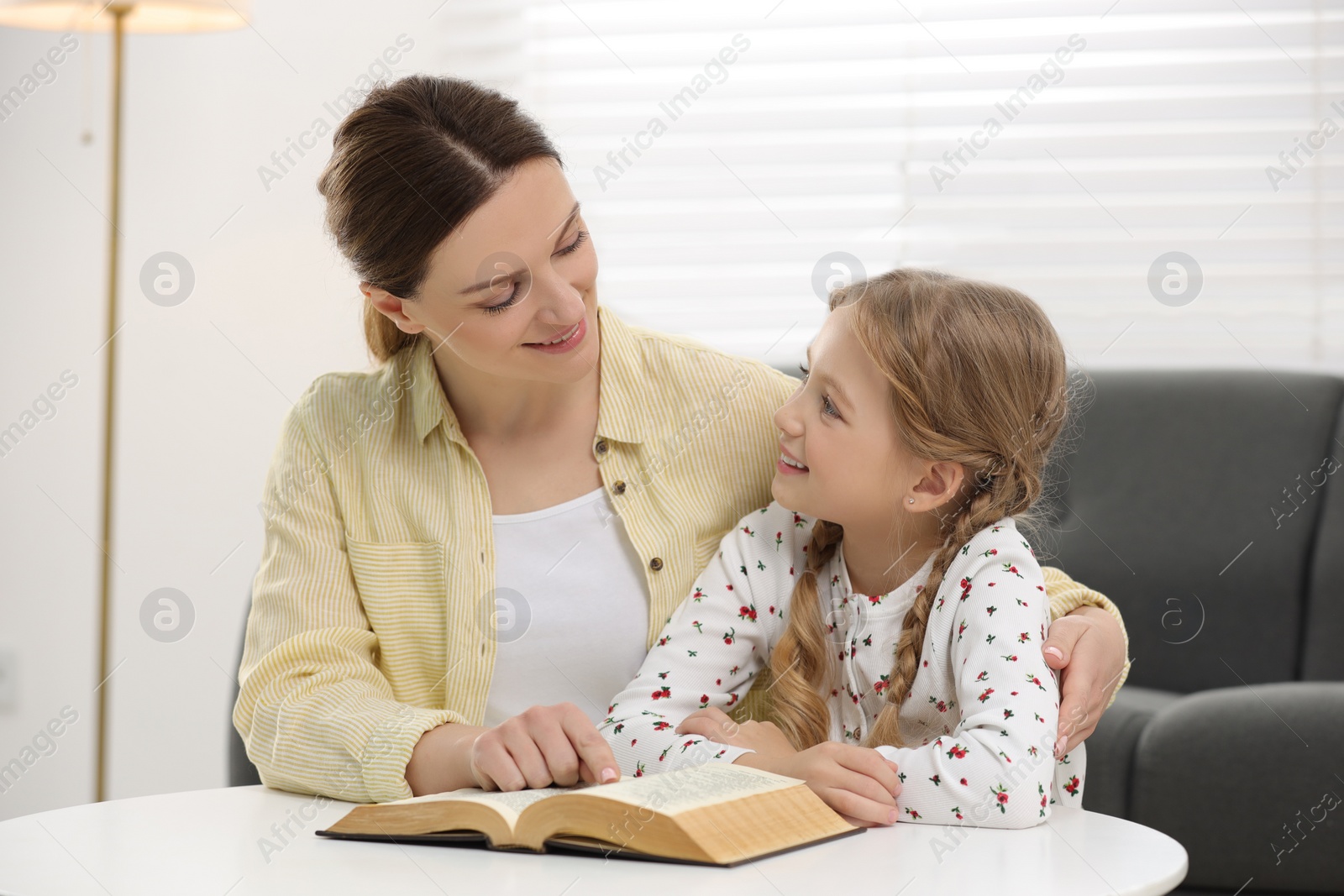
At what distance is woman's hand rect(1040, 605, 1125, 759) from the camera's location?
1.03 meters

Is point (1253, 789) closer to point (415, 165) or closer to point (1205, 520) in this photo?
point (1205, 520)

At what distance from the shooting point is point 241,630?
7.11ft

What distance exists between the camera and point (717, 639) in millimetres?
1188

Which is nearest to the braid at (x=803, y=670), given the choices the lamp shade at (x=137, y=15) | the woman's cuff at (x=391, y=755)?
the woman's cuff at (x=391, y=755)

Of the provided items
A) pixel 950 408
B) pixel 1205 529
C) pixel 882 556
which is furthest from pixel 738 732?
pixel 1205 529

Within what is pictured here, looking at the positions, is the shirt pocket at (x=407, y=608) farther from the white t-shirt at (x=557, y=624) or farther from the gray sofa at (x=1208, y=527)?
the gray sofa at (x=1208, y=527)

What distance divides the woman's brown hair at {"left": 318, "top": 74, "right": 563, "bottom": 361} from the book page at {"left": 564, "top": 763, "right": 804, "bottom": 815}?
1.93 feet

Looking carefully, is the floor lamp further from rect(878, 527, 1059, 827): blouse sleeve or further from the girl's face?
rect(878, 527, 1059, 827): blouse sleeve

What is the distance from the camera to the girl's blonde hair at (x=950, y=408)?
1121 millimetres

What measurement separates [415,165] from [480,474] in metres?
0.32

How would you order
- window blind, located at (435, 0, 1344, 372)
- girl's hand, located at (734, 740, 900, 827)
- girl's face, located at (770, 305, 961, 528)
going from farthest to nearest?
window blind, located at (435, 0, 1344, 372) < girl's face, located at (770, 305, 961, 528) < girl's hand, located at (734, 740, 900, 827)

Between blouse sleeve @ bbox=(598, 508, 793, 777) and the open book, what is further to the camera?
blouse sleeve @ bbox=(598, 508, 793, 777)

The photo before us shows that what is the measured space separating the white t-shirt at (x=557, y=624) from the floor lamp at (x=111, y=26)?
3.95 feet

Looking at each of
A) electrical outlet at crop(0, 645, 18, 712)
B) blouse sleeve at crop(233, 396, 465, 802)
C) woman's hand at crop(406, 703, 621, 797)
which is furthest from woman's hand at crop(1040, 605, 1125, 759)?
electrical outlet at crop(0, 645, 18, 712)
